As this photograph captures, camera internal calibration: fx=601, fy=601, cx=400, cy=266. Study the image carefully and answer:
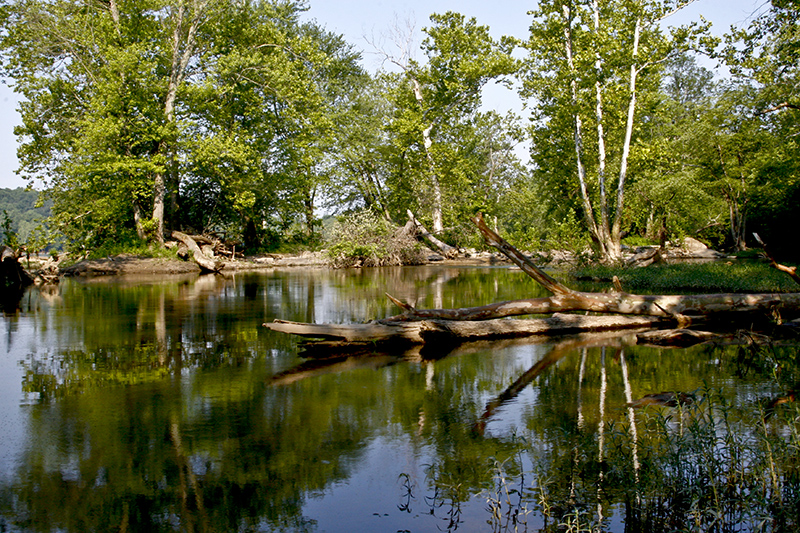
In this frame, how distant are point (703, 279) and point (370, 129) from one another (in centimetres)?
2774

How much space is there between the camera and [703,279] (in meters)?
17.0

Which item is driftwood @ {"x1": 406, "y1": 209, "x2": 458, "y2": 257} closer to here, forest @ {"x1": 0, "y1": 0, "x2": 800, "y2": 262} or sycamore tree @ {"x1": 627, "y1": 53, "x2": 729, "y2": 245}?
forest @ {"x1": 0, "y1": 0, "x2": 800, "y2": 262}

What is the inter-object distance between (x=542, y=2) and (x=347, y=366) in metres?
22.0

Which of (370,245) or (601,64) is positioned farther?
(370,245)

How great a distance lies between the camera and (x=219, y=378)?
26.7 ft

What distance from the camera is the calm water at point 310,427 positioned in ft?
14.0

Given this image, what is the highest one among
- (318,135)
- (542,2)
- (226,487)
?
(542,2)

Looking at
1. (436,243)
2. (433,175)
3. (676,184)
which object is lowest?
(436,243)

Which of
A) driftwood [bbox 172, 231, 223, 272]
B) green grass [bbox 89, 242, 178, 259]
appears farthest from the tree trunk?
green grass [bbox 89, 242, 178, 259]

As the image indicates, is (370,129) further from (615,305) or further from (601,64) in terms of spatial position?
(615,305)

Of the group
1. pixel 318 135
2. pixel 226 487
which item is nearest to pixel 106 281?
pixel 318 135

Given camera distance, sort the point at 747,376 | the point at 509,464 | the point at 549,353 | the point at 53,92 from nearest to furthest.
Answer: the point at 509,464, the point at 747,376, the point at 549,353, the point at 53,92

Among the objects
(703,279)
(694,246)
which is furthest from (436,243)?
(703,279)

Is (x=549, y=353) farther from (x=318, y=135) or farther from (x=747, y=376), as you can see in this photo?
(x=318, y=135)
